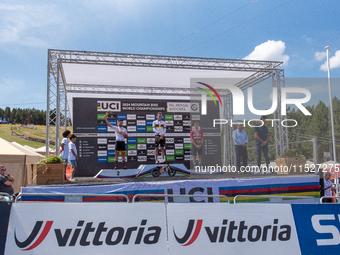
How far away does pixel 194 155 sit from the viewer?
11.0 metres

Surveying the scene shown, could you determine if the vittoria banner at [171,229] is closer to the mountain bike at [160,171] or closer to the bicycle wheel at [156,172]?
the mountain bike at [160,171]

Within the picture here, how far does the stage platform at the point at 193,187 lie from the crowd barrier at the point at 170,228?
7.57ft

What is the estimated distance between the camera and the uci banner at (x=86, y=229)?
2.86 metres

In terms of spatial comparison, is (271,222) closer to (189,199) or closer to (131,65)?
(189,199)

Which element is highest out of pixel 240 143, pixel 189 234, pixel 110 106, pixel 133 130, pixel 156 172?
pixel 110 106

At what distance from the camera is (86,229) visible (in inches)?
118

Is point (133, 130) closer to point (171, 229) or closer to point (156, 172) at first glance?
point (156, 172)

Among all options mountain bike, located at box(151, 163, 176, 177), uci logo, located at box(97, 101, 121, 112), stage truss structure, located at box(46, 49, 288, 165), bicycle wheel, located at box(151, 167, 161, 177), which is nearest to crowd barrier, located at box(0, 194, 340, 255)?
mountain bike, located at box(151, 163, 176, 177)

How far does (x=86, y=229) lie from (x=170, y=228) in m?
1.00

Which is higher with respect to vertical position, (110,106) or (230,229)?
(110,106)

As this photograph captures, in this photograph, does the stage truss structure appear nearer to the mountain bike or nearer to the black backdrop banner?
the black backdrop banner

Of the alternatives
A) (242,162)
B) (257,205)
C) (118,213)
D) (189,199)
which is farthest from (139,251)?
(242,162)

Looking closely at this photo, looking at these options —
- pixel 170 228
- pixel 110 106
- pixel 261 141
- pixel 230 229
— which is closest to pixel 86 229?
pixel 170 228

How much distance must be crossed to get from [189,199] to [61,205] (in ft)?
11.1
